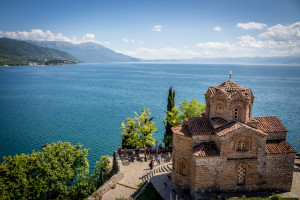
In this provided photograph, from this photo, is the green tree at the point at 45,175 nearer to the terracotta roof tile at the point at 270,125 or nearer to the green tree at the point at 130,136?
the green tree at the point at 130,136

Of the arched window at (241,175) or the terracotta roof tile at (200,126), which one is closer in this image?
the arched window at (241,175)

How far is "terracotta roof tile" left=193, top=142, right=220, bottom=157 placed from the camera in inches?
716

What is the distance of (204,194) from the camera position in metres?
18.5

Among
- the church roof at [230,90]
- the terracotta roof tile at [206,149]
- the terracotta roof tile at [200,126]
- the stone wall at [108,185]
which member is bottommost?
the stone wall at [108,185]

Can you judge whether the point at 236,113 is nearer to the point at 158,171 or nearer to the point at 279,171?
the point at 279,171

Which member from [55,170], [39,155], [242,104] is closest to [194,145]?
[242,104]

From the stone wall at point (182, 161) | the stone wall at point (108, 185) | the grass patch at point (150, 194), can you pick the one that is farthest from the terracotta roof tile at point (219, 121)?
the stone wall at point (108, 185)

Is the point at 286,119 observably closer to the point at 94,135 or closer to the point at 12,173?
the point at 94,135

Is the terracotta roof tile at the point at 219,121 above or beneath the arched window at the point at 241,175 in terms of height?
above

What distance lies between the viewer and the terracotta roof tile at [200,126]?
1942 cm

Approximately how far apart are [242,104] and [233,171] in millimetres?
6444

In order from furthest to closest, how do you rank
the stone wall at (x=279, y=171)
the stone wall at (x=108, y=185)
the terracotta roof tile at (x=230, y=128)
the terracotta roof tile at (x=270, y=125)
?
the stone wall at (x=108, y=185), the terracotta roof tile at (x=270, y=125), the stone wall at (x=279, y=171), the terracotta roof tile at (x=230, y=128)

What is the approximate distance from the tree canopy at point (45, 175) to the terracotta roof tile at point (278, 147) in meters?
19.8

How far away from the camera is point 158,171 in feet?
81.8
